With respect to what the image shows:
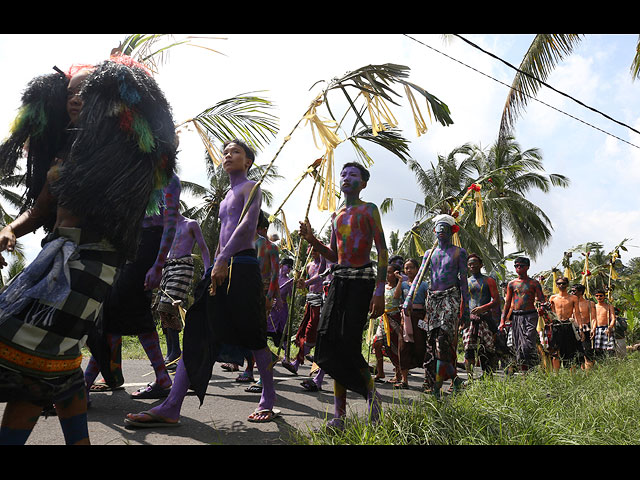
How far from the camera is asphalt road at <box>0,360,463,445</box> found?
3.14m

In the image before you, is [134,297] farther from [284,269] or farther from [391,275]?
[284,269]

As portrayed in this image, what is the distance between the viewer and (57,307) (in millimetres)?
1911

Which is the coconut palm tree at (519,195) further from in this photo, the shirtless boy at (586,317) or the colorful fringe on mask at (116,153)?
the colorful fringe on mask at (116,153)

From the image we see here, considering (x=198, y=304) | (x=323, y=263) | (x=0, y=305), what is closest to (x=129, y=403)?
(x=198, y=304)

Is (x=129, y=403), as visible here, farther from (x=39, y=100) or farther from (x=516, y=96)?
(x=516, y=96)

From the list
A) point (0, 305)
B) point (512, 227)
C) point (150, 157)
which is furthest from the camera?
point (512, 227)

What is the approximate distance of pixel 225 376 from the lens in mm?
6453

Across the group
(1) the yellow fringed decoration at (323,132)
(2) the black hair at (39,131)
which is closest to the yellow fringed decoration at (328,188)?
(1) the yellow fringed decoration at (323,132)

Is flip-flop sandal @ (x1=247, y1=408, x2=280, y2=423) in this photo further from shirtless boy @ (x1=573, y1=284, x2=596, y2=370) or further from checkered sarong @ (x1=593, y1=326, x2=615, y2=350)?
checkered sarong @ (x1=593, y1=326, x2=615, y2=350)

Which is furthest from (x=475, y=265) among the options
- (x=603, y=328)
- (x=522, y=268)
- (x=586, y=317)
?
(x=603, y=328)

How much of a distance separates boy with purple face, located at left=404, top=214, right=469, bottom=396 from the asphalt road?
0.65 metres

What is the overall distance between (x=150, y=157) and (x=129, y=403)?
2706 mm

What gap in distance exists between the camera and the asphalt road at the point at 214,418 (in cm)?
314

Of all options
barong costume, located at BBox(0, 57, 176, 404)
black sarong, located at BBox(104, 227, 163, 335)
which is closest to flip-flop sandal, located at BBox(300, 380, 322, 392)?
black sarong, located at BBox(104, 227, 163, 335)
